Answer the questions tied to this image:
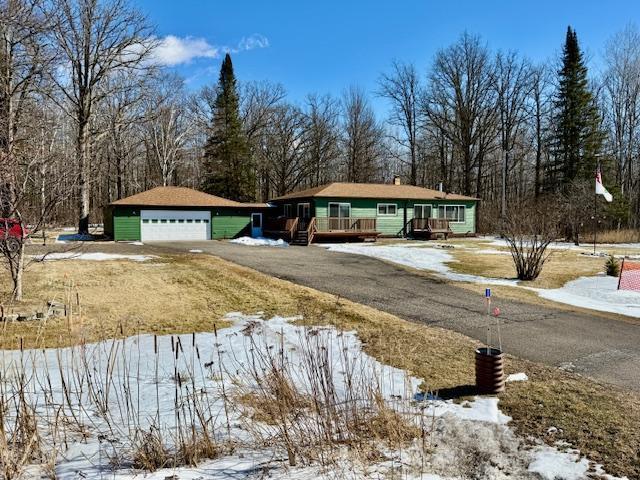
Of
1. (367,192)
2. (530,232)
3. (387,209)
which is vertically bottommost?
(530,232)

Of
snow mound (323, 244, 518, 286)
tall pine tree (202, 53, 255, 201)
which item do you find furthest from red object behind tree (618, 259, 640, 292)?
tall pine tree (202, 53, 255, 201)

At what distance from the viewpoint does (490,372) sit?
454 centimetres

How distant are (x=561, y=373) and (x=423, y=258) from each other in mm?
11600

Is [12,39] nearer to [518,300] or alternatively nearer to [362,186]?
[518,300]

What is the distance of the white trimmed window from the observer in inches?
1066

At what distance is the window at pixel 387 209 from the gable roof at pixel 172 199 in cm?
852

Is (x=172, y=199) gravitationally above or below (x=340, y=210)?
above

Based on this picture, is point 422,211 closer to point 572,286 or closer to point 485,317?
point 572,286

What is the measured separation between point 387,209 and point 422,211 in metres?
2.80

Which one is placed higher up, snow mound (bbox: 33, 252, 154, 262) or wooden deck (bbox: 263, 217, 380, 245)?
wooden deck (bbox: 263, 217, 380, 245)

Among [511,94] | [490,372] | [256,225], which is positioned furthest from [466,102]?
[490,372]

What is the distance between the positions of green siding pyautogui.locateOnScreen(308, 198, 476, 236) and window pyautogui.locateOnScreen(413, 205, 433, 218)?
0.83 ft

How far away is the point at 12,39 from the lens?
13.4 m

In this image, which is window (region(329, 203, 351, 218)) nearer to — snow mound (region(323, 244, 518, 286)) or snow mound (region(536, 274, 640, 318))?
snow mound (region(323, 244, 518, 286))
